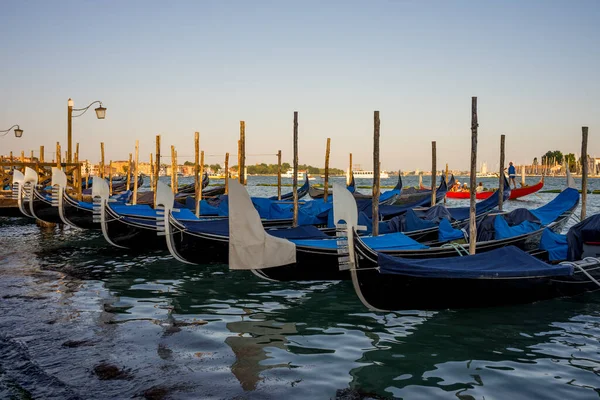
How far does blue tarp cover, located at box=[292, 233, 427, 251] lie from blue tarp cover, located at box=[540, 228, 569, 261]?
1.70 metres

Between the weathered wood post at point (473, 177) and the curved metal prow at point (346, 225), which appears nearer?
the curved metal prow at point (346, 225)

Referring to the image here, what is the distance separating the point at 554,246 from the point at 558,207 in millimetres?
2958

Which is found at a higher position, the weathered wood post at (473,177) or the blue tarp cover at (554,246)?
the weathered wood post at (473,177)

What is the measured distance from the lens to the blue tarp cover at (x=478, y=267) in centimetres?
573

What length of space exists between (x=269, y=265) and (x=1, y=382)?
9.91 ft

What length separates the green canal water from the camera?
4.25m

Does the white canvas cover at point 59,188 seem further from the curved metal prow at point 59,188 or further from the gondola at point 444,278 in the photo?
the gondola at point 444,278

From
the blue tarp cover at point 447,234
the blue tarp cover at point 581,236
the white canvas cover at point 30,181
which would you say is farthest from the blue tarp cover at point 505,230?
the white canvas cover at point 30,181

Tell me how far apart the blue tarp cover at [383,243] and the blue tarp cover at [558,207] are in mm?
3458

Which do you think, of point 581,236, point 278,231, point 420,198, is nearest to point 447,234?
point 581,236

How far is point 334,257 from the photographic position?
750cm

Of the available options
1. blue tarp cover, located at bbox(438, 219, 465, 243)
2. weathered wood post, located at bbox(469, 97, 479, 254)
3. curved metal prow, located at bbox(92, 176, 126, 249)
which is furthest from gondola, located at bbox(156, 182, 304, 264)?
weathered wood post, located at bbox(469, 97, 479, 254)

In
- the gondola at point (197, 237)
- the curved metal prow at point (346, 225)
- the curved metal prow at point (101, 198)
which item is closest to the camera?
the curved metal prow at point (346, 225)

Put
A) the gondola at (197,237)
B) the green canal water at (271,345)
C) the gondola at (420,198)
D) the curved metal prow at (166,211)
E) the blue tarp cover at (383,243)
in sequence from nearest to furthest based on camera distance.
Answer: the green canal water at (271,345) → the blue tarp cover at (383,243) → the curved metal prow at (166,211) → the gondola at (197,237) → the gondola at (420,198)
